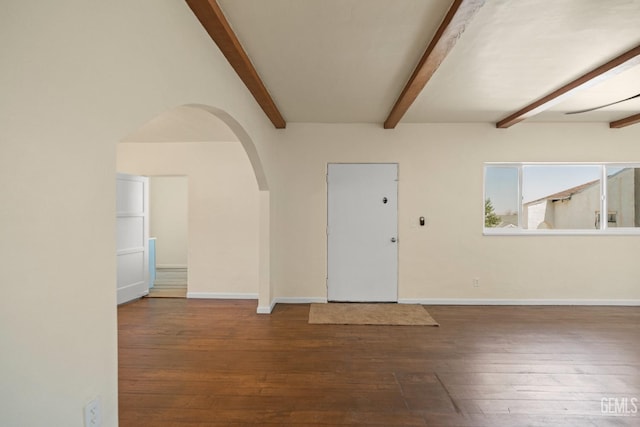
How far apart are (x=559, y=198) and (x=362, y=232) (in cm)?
287

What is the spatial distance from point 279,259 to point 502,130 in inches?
144

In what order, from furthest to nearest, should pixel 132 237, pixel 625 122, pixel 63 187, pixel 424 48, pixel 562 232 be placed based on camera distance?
pixel 132 237, pixel 562 232, pixel 625 122, pixel 424 48, pixel 63 187

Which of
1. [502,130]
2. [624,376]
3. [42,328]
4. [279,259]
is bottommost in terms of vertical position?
[624,376]

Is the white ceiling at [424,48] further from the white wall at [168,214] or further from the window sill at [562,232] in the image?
the white wall at [168,214]

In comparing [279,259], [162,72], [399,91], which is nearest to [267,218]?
[279,259]

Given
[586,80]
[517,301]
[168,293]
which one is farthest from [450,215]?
[168,293]

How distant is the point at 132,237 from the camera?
14.9 ft

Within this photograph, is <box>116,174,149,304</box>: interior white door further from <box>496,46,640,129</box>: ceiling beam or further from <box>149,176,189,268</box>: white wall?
<box>496,46,640,129</box>: ceiling beam

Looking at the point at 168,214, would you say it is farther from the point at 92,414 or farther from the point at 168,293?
the point at 92,414

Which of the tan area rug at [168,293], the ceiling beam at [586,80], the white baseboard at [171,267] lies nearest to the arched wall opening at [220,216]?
the tan area rug at [168,293]

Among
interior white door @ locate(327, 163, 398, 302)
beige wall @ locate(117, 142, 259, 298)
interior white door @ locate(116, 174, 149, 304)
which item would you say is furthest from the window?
interior white door @ locate(116, 174, 149, 304)

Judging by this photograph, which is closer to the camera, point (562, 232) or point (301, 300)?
point (562, 232)

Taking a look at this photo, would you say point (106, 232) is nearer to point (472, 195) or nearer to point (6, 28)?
point (6, 28)

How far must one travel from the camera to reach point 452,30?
6.30ft
